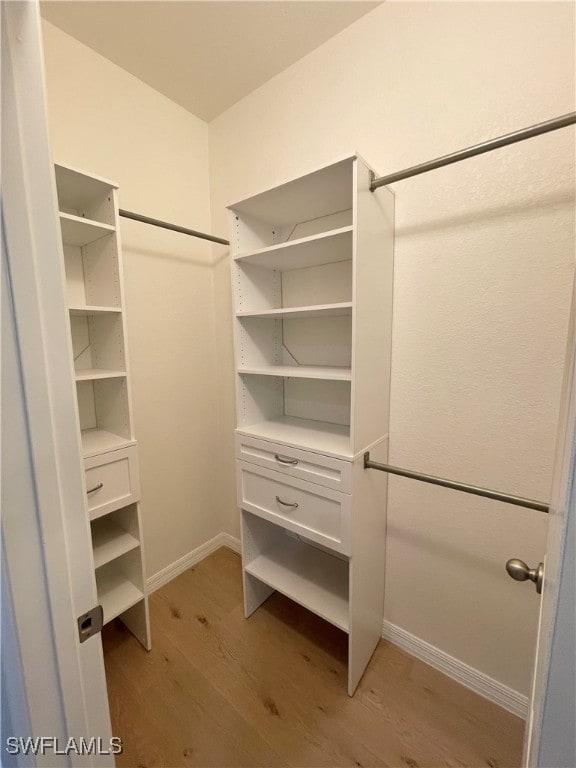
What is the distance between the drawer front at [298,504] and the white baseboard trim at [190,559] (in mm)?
836

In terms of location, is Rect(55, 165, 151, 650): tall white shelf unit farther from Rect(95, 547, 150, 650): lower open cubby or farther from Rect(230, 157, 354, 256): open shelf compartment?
Rect(230, 157, 354, 256): open shelf compartment

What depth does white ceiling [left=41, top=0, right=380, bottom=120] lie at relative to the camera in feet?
4.39

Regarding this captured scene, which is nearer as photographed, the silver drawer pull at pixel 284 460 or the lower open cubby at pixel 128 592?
the silver drawer pull at pixel 284 460

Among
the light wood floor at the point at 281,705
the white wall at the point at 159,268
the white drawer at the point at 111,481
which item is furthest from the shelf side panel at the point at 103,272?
the light wood floor at the point at 281,705

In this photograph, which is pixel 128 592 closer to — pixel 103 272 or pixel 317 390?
pixel 317 390

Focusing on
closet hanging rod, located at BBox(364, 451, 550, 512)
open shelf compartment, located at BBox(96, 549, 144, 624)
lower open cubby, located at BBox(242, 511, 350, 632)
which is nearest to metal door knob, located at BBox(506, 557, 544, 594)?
closet hanging rod, located at BBox(364, 451, 550, 512)

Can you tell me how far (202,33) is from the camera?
1.43 meters

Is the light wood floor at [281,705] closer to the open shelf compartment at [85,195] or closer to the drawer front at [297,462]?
the drawer front at [297,462]

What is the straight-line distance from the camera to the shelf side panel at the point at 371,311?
3.86 ft

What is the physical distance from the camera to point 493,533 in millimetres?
1279

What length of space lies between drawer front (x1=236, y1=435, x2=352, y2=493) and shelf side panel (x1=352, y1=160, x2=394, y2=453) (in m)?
0.12

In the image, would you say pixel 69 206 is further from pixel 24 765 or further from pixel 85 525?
pixel 24 765

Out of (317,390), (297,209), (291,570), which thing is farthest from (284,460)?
(297,209)

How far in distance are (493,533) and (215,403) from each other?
1717mm
